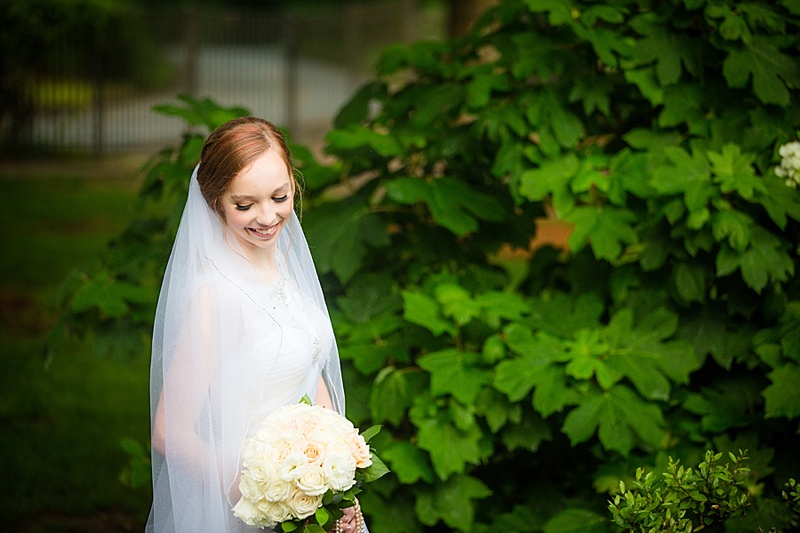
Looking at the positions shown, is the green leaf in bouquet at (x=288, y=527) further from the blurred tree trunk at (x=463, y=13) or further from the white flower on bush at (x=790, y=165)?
the blurred tree trunk at (x=463, y=13)

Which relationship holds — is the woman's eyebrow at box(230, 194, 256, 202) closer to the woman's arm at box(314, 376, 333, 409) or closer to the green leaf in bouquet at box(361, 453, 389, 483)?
the woman's arm at box(314, 376, 333, 409)

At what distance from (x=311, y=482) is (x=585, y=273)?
7.37 ft

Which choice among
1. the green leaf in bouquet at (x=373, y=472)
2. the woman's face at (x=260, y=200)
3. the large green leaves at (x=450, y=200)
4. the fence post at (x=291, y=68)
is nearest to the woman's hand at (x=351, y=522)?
the green leaf in bouquet at (x=373, y=472)

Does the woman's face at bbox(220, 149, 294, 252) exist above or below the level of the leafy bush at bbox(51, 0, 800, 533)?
above

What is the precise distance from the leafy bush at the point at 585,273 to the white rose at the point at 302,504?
50.1 inches

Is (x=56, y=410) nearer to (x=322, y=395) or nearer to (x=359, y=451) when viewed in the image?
(x=322, y=395)

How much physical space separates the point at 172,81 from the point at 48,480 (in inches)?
526

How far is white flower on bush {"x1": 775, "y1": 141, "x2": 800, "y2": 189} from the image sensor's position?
3889 millimetres

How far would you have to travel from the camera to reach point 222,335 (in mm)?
2811

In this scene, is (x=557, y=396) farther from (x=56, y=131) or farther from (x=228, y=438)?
(x=56, y=131)

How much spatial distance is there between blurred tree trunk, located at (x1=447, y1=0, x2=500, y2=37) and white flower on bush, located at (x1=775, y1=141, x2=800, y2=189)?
6505 millimetres

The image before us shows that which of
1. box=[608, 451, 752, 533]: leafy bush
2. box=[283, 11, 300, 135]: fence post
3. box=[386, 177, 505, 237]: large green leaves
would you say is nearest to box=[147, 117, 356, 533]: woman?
box=[608, 451, 752, 533]: leafy bush

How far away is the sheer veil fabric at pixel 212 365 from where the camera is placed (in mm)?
2789

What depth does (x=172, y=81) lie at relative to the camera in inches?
697
